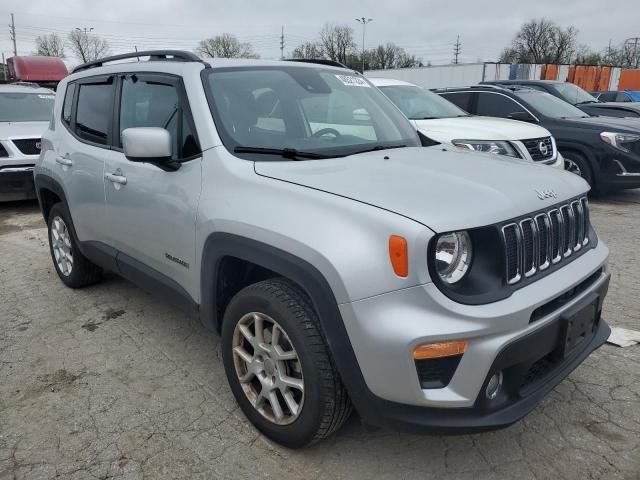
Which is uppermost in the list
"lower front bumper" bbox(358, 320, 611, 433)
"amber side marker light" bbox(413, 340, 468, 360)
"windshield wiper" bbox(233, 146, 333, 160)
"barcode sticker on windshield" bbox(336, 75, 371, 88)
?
"barcode sticker on windshield" bbox(336, 75, 371, 88)

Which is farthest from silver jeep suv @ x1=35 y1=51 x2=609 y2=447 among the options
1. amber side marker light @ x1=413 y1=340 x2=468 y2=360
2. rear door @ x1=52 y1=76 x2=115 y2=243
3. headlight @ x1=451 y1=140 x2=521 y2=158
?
headlight @ x1=451 y1=140 x2=521 y2=158

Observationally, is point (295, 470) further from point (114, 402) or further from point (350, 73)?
point (350, 73)

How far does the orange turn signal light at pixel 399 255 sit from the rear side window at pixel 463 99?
312 inches

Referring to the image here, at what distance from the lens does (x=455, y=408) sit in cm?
199

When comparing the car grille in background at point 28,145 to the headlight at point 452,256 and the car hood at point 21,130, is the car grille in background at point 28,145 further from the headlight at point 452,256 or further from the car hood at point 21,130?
the headlight at point 452,256

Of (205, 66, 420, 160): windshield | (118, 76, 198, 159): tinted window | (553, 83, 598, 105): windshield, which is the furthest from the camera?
(553, 83, 598, 105): windshield

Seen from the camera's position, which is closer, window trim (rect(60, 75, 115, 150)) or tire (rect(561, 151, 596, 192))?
window trim (rect(60, 75, 115, 150))

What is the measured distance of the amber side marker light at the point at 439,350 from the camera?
75.3 inches

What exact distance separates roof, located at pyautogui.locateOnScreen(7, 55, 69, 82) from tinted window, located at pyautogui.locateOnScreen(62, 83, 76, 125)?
A: 808 inches

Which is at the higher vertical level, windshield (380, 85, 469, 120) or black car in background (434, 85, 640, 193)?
windshield (380, 85, 469, 120)

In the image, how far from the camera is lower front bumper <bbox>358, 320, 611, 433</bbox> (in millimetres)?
1996

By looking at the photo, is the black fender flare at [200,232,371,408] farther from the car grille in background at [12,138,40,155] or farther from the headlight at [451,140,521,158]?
the car grille in background at [12,138,40,155]

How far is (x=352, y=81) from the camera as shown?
12.1 ft

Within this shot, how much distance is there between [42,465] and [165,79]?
216cm
